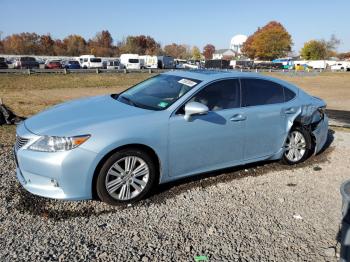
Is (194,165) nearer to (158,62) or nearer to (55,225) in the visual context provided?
(55,225)

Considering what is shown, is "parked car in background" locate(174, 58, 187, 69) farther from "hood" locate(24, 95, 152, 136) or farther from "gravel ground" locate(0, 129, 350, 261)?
"gravel ground" locate(0, 129, 350, 261)

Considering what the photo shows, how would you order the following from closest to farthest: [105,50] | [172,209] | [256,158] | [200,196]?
[172,209], [200,196], [256,158], [105,50]

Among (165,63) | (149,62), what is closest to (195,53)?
(149,62)

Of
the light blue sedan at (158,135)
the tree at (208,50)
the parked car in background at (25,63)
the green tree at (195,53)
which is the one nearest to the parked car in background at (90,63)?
the parked car in background at (25,63)

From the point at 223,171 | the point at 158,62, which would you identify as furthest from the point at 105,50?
the point at 223,171

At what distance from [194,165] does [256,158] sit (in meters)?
1.12

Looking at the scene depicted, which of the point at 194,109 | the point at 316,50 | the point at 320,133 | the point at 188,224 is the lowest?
the point at 188,224

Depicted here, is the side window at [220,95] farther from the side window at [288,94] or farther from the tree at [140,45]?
the tree at [140,45]

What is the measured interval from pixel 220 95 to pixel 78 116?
1819mm

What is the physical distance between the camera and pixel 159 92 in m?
4.74

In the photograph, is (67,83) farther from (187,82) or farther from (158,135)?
(158,135)

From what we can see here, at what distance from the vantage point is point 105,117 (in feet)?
12.9

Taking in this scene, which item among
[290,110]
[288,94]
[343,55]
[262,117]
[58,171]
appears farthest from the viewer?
[343,55]

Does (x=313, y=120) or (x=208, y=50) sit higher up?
(x=208, y=50)
